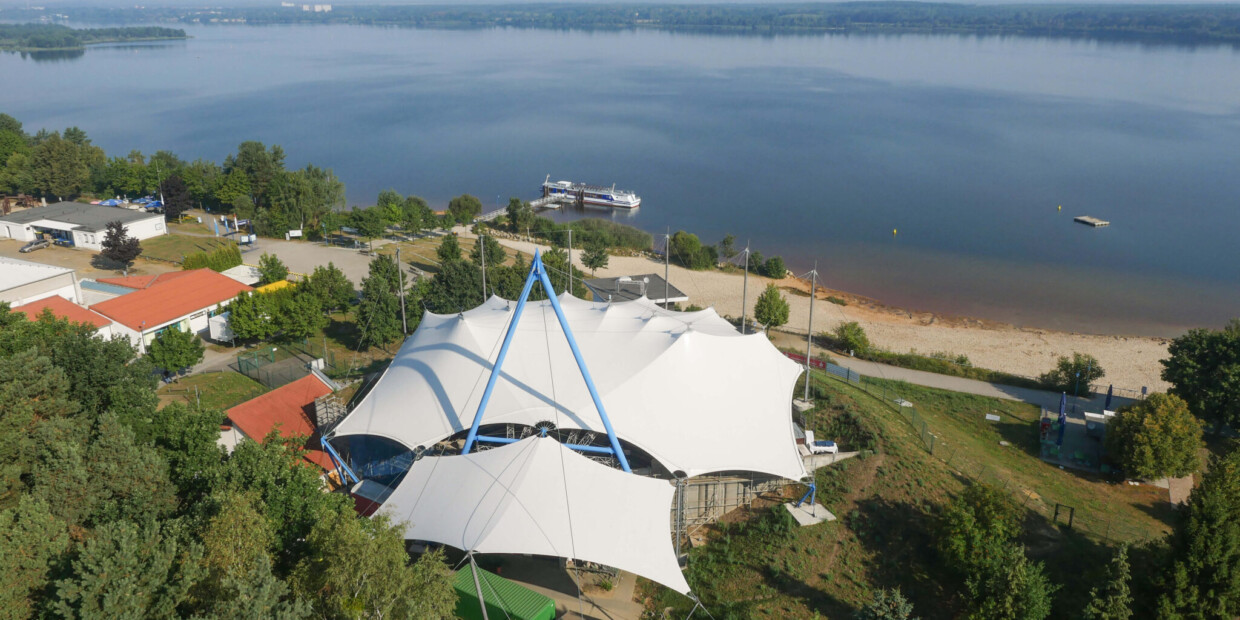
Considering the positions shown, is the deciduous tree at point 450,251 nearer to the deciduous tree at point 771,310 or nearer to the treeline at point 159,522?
the deciduous tree at point 771,310

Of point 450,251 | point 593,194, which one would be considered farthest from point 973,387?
point 593,194

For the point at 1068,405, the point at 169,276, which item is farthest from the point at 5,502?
the point at 1068,405

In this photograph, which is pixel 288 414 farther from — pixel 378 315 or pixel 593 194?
pixel 593 194

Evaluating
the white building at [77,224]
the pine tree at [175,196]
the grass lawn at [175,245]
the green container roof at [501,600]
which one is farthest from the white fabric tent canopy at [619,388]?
the pine tree at [175,196]

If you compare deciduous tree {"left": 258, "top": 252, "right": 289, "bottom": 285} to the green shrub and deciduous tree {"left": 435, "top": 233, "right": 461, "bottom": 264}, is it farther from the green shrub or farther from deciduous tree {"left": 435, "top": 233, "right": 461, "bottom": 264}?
deciduous tree {"left": 435, "top": 233, "right": 461, "bottom": 264}

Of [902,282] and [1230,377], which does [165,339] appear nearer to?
[1230,377]
